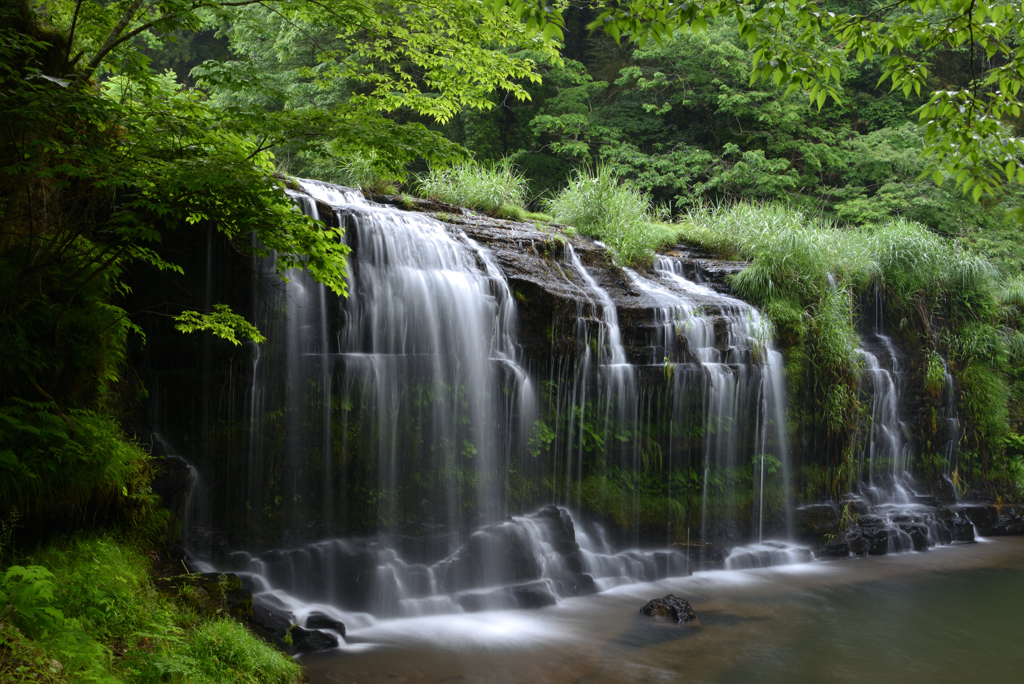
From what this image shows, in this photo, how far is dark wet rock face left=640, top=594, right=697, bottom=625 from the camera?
681 cm

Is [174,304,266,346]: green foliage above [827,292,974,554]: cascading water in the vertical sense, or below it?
→ above

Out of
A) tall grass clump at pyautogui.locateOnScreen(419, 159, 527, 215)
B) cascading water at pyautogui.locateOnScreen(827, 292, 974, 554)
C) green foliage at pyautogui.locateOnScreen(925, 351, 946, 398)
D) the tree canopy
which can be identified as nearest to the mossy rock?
the tree canopy

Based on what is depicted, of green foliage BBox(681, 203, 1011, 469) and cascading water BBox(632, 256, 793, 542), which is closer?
cascading water BBox(632, 256, 793, 542)

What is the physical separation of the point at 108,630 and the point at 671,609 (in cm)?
507

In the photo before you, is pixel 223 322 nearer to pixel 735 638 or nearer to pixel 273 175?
pixel 273 175

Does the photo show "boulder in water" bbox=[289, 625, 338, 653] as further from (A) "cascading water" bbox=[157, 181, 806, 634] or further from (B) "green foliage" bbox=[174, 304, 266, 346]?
(B) "green foliage" bbox=[174, 304, 266, 346]

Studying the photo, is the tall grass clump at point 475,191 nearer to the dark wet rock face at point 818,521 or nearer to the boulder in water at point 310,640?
the dark wet rock face at point 818,521

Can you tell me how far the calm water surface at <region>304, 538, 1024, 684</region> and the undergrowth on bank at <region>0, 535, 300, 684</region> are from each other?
96 cm

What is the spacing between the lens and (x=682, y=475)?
30.5 feet

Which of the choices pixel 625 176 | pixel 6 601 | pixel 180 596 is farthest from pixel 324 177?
pixel 6 601

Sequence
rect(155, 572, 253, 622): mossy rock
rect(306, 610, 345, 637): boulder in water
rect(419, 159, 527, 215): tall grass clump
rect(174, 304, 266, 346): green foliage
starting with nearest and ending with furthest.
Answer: rect(155, 572, 253, 622): mossy rock
rect(174, 304, 266, 346): green foliage
rect(306, 610, 345, 637): boulder in water
rect(419, 159, 527, 215): tall grass clump

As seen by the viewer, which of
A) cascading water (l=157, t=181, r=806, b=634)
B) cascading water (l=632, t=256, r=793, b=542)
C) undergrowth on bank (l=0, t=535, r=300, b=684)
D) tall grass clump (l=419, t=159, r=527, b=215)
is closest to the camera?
undergrowth on bank (l=0, t=535, r=300, b=684)

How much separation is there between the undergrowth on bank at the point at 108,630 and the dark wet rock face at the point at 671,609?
143 inches

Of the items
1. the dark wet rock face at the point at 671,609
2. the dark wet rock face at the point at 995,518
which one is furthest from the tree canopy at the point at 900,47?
the dark wet rock face at the point at 995,518
